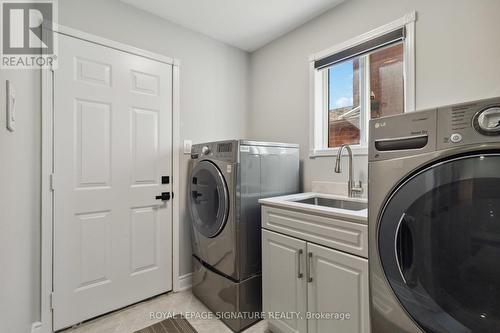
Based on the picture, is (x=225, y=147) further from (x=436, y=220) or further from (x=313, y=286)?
(x=436, y=220)

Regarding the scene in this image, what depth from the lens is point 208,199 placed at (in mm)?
1926

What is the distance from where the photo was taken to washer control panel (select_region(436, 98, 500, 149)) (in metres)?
0.73

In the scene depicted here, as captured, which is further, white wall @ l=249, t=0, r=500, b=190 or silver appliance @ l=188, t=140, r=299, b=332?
silver appliance @ l=188, t=140, r=299, b=332

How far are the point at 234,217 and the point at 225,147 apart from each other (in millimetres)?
508

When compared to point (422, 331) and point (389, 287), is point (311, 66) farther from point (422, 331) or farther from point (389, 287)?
point (422, 331)

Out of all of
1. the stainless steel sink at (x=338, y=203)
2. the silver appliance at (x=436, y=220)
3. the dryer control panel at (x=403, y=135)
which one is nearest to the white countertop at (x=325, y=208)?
the stainless steel sink at (x=338, y=203)

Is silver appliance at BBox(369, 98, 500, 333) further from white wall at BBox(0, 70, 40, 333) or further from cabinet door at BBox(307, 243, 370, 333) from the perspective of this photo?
white wall at BBox(0, 70, 40, 333)

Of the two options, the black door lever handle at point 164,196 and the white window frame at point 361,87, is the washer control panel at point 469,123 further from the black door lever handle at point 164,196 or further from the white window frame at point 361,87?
the black door lever handle at point 164,196

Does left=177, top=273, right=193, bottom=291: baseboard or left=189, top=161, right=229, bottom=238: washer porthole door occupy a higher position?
left=189, top=161, right=229, bottom=238: washer porthole door

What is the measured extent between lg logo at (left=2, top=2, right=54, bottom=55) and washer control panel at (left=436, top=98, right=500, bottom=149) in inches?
78.0

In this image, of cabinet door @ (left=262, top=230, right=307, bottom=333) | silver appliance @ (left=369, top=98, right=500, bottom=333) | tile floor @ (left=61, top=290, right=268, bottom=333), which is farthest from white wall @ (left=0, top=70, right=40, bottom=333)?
silver appliance @ (left=369, top=98, right=500, bottom=333)

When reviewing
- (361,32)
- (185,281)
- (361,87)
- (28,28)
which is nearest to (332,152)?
(361,87)

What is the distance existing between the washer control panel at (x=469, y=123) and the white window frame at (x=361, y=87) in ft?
2.74

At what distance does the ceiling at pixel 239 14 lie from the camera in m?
1.94
